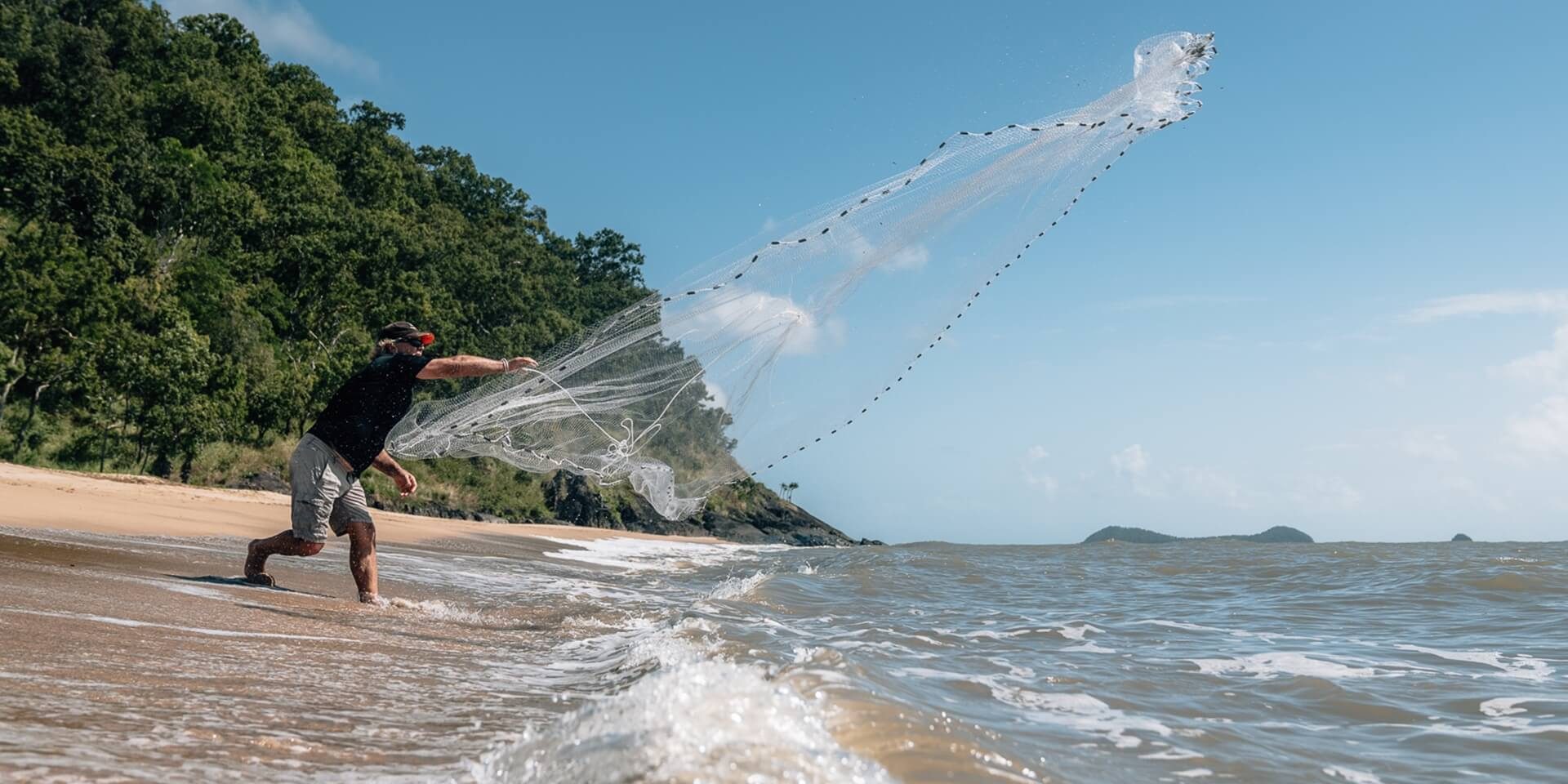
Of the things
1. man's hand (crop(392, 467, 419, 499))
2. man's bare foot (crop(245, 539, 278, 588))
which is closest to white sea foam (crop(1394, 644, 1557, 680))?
man's hand (crop(392, 467, 419, 499))

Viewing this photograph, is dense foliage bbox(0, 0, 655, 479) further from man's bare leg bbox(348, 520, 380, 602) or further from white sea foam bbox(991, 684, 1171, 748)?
white sea foam bbox(991, 684, 1171, 748)

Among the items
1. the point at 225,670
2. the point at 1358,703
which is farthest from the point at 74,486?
the point at 1358,703

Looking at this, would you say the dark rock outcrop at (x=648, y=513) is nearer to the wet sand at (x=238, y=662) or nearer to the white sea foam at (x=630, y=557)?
the white sea foam at (x=630, y=557)

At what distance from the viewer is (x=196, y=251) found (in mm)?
40531

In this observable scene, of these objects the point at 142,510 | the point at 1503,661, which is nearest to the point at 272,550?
the point at 142,510

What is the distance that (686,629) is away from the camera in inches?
296

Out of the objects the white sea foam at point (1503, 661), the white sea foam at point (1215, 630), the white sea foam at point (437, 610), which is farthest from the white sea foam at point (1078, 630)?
the white sea foam at point (437, 610)

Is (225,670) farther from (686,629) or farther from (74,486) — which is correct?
(74,486)

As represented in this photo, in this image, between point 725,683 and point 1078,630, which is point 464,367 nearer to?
point 725,683

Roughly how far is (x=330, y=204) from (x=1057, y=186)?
154ft

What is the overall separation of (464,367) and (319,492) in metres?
1.43

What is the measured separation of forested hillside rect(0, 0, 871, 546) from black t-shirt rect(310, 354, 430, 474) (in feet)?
76.9

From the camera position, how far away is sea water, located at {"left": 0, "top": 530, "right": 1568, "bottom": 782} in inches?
136

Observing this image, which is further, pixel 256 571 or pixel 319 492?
pixel 256 571
